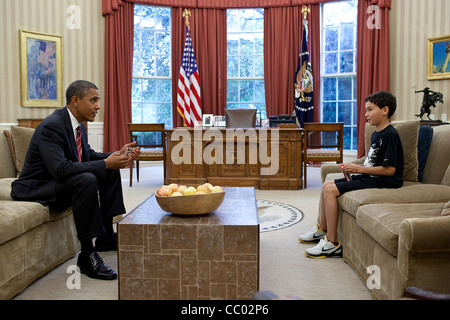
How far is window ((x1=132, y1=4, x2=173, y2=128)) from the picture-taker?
801 centimetres

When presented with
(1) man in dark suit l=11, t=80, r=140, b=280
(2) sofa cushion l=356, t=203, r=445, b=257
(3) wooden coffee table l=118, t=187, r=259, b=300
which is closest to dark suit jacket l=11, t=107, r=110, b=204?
(1) man in dark suit l=11, t=80, r=140, b=280

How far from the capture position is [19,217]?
2.13m

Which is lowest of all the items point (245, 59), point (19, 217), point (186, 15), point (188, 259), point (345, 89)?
point (188, 259)

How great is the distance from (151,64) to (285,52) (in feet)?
9.02

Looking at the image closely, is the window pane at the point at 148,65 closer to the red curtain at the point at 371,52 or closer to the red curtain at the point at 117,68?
the red curtain at the point at 117,68

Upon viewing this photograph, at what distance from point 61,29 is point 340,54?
5279 mm

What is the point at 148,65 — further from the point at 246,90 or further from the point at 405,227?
the point at 405,227

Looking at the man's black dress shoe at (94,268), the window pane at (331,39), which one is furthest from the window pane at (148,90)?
the man's black dress shoe at (94,268)

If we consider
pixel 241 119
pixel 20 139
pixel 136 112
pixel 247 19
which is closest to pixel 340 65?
pixel 247 19

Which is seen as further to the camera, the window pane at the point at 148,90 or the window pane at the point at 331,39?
the window pane at the point at 148,90

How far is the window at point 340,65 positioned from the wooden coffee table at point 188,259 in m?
6.48

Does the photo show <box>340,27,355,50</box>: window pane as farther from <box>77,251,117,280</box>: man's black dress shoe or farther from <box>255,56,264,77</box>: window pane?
<box>77,251,117,280</box>: man's black dress shoe

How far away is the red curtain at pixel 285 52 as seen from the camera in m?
7.79

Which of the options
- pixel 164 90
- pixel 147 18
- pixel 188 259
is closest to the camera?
pixel 188 259
